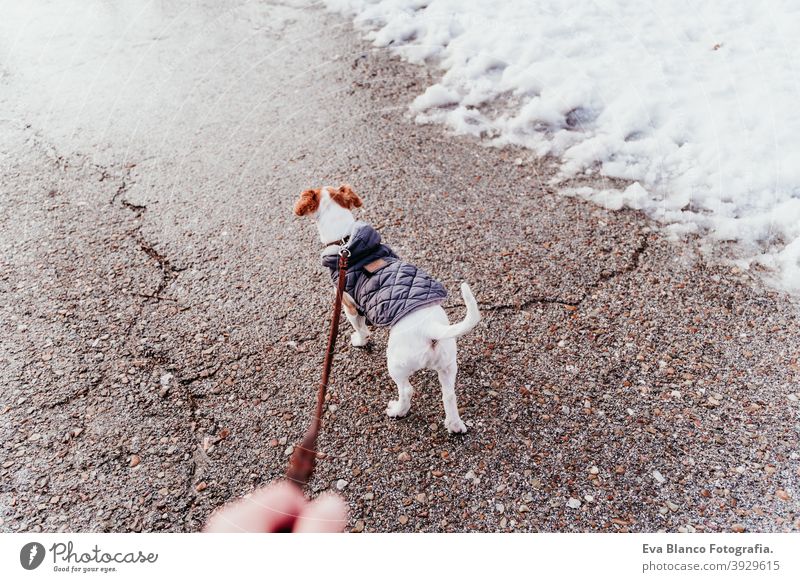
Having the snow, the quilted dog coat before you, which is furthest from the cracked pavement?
the quilted dog coat

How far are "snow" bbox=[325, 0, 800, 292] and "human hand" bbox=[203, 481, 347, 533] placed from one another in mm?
2896

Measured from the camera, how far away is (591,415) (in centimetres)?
286

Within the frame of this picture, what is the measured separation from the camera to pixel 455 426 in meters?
2.78

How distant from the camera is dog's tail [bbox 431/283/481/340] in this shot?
2195 mm

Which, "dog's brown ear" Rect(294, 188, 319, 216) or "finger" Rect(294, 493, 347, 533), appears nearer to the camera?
"finger" Rect(294, 493, 347, 533)

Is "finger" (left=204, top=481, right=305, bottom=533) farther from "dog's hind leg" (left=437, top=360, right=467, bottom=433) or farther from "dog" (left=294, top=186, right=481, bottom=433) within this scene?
"dog's hind leg" (left=437, top=360, right=467, bottom=433)

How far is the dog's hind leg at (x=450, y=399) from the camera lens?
254 centimetres

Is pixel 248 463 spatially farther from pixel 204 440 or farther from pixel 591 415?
pixel 591 415

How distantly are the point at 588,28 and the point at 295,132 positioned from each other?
310 centimetres

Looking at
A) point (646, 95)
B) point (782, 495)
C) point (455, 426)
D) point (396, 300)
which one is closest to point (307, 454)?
point (455, 426)

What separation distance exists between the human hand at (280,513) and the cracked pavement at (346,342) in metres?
0.07
